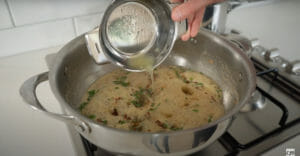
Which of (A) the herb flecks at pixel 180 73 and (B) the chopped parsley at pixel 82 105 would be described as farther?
(A) the herb flecks at pixel 180 73

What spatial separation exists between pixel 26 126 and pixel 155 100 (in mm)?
441

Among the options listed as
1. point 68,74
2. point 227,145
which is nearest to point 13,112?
point 68,74

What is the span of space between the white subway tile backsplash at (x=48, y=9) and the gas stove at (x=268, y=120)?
63 centimetres

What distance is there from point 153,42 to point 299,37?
36.8 inches

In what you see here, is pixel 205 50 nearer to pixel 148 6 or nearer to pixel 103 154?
pixel 148 6

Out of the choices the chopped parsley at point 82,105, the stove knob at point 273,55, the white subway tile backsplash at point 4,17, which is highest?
the white subway tile backsplash at point 4,17

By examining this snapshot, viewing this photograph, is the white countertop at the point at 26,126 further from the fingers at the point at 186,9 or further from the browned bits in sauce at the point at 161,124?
the fingers at the point at 186,9

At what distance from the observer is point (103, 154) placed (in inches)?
26.8

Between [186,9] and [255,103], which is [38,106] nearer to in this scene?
[186,9]

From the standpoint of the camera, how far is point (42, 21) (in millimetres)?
1063

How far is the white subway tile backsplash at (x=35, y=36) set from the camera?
1.05 m

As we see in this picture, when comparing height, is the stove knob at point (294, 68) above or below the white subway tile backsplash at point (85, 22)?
below

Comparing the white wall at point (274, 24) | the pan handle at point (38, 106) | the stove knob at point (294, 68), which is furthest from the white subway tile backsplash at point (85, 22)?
the stove knob at point (294, 68)

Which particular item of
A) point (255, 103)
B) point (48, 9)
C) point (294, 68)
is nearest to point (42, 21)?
point (48, 9)
